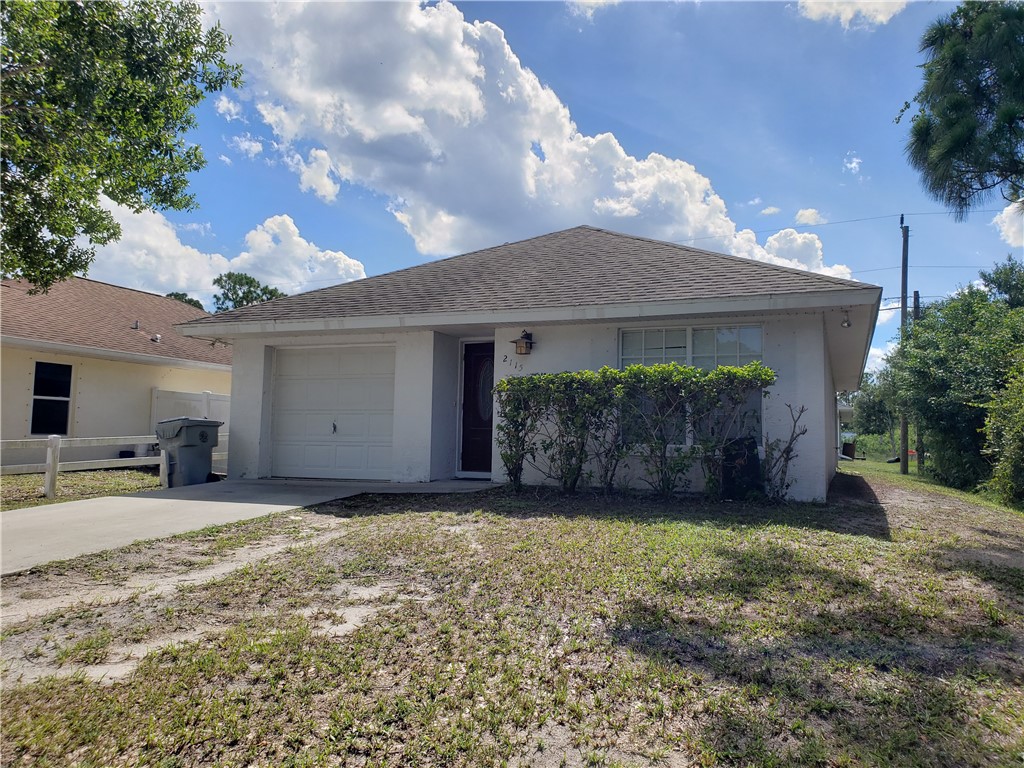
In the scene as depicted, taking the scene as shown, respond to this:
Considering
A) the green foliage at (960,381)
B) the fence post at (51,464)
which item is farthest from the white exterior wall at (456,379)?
the green foliage at (960,381)

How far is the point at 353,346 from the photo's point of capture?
34.4ft

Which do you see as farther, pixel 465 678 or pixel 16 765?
pixel 465 678

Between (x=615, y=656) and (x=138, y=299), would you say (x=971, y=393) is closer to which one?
(x=615, y=656)

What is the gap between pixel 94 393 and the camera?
1311cm

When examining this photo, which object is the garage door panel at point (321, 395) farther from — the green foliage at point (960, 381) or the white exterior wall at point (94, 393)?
the green foliage at point (960, 381)

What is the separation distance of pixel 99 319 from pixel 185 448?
6.78m

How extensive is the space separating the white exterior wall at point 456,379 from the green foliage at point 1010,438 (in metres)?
3.18

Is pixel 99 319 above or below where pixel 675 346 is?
above

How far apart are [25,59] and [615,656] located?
306 inches

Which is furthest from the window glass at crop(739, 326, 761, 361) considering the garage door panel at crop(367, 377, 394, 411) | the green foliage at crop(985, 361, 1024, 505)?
the garage door panel at crop(367, 377, 394, 411)

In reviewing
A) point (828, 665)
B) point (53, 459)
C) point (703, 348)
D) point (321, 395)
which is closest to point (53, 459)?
point (53, 459)

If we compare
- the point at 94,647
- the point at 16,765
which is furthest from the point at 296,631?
the point at 16,765

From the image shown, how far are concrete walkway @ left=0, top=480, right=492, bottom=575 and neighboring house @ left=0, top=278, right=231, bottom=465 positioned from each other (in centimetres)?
548

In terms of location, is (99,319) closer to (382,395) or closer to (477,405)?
(382,395)
